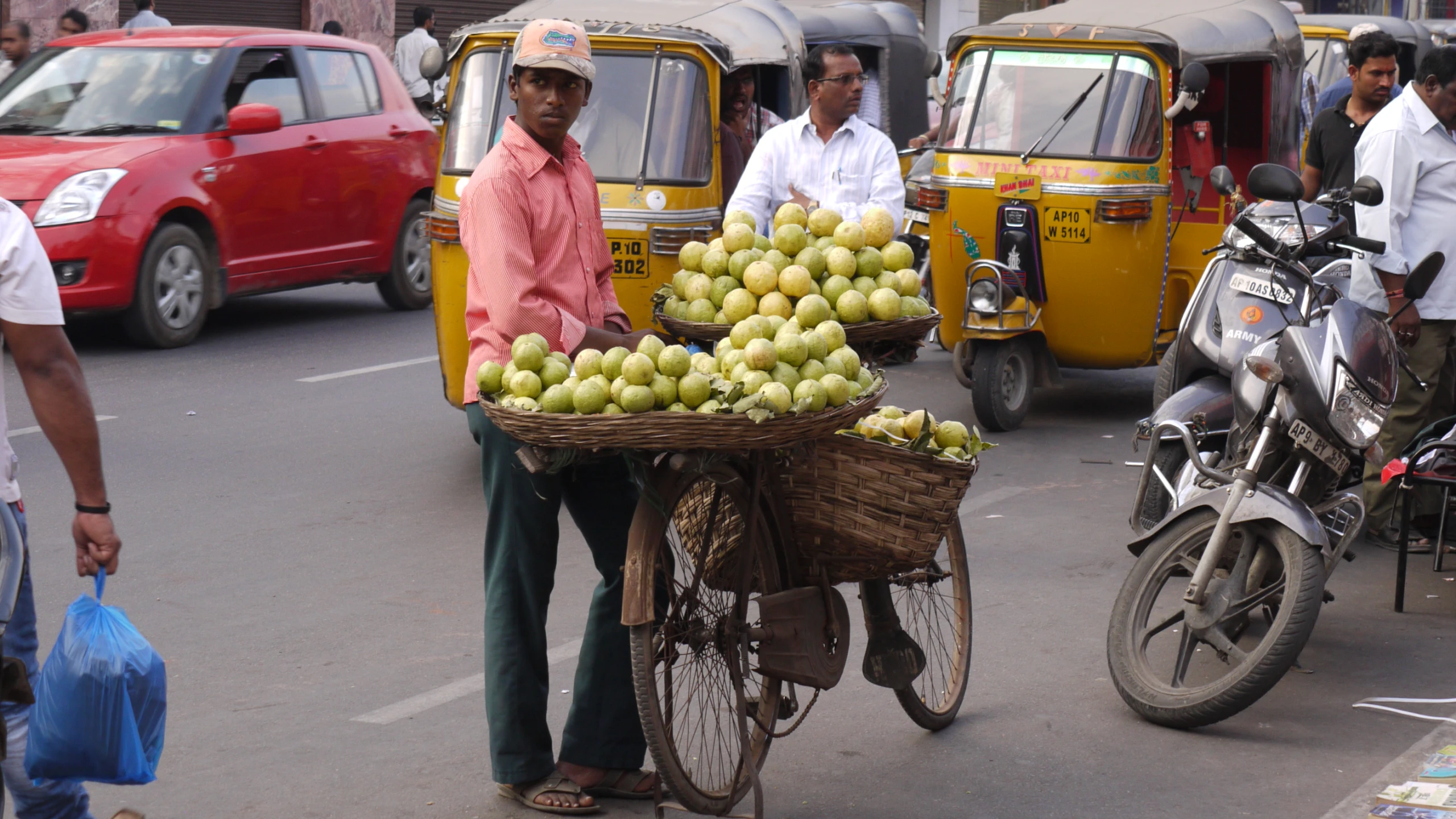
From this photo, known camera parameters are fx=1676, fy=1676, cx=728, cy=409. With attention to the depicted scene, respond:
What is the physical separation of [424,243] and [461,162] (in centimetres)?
470

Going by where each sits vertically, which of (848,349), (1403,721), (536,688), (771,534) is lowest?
(1403,721)

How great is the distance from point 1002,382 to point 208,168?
5.27m

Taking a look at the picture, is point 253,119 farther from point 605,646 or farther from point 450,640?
point 605,646

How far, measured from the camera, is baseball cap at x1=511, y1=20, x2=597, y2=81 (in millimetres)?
3789

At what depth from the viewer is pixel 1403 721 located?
186 inches

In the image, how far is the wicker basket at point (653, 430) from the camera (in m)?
3.39

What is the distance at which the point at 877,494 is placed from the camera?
3.89 m

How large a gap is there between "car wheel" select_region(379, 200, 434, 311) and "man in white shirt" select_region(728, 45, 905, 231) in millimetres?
5558

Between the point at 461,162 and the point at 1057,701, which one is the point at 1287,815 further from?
the point at 461,162

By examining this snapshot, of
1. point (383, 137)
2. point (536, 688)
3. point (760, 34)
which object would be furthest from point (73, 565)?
point (383, 137)

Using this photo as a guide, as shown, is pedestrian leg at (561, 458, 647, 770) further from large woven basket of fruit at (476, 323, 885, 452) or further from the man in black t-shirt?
the man in black t-shirt

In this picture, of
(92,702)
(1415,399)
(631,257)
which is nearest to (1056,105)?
(631,257)

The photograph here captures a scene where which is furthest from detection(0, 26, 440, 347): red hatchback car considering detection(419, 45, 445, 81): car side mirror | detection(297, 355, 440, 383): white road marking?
detection(419, 45, 445, 81): car side mirror

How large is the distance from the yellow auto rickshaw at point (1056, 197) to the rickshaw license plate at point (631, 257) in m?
1.88
